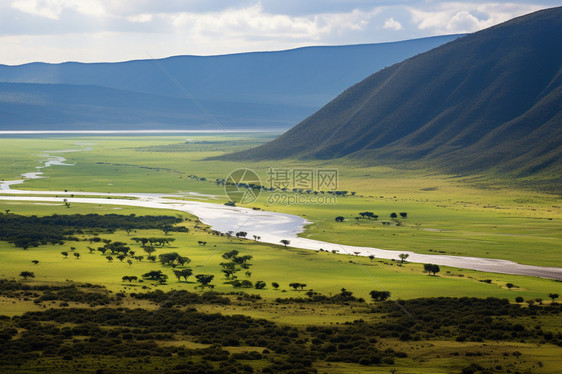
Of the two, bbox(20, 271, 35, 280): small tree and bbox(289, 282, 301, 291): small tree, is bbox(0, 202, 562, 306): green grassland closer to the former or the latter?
bbox(289, 282, 301, 291): small tree

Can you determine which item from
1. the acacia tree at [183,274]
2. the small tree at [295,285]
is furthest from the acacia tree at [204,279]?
the small tree at [295,285]

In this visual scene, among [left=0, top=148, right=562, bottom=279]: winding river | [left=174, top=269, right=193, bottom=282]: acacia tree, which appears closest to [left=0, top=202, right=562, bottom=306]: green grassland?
[left=174, top=269, right=193, bottom=282]: acacia tree

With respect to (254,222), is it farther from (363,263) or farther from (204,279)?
(204,279)

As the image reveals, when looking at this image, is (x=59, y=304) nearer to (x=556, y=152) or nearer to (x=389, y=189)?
(x=389, y=189)

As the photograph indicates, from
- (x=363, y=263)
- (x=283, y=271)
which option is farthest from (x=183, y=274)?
(x=363, y=263)

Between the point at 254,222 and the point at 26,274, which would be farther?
the point at 254,222


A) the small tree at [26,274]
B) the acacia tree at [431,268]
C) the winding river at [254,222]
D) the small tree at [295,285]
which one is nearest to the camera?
the small tree at [295,285]

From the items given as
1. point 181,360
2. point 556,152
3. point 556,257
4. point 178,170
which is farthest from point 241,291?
point 178,170

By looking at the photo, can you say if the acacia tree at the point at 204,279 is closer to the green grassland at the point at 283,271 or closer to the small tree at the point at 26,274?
the green grassland at the point at 283,271
